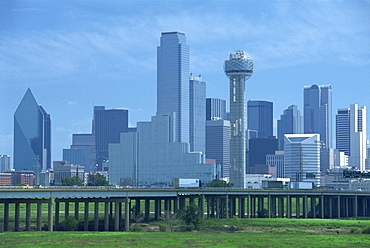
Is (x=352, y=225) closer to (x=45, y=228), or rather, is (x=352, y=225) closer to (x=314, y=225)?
(x=314, y=225)

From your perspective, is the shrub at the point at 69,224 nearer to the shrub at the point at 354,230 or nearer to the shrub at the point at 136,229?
the shrub at the point at 136,229

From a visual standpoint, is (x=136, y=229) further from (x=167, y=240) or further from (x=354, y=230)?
(x=354, y=230)

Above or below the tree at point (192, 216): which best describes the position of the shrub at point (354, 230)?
below

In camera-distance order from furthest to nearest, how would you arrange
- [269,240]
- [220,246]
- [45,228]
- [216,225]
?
1. [216,225]
2. [45,228]
3. [269,240]
4. [220,246]


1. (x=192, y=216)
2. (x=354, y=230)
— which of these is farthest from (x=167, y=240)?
(x=354, y=230)

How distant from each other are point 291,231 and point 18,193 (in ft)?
178

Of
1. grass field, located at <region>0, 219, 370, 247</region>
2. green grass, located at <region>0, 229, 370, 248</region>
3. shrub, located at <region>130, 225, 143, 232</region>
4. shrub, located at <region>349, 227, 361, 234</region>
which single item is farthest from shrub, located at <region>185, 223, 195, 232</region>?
shrub, located at <region>349, 227, 361, 234</region>

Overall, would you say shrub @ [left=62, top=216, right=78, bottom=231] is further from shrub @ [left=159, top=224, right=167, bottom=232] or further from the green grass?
the green grass

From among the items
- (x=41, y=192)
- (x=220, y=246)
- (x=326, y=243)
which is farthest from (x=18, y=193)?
(x=326, y=243)

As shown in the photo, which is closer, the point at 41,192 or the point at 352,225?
the point at 41,192

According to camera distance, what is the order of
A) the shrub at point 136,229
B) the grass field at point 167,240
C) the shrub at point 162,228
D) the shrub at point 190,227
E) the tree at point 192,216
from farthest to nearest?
the tree at point 192,216 → the shrub at point 190,227 → the shrub at point 162,228 → the shrub at point 136,229 → the grass field at point 167,240

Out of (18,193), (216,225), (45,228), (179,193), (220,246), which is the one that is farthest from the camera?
(179,193)

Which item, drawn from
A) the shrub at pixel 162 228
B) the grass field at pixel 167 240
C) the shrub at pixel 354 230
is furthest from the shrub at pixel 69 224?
the shrub at pixel 354 230

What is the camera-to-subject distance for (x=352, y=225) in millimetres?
176625
